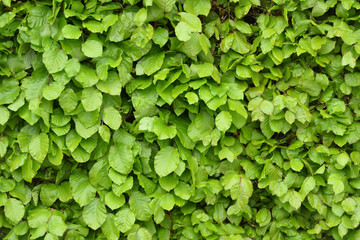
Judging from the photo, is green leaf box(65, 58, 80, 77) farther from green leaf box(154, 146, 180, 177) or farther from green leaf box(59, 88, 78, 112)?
green leaf box(154, 146, 180, 177)

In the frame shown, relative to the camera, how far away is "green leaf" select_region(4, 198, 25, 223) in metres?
1.95

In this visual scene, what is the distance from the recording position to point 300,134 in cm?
206

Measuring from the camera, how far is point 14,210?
6.40ft

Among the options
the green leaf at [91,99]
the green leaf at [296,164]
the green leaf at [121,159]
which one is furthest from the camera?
the green leaf at [296,164]

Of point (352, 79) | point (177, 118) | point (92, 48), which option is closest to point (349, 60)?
point (352, 79)

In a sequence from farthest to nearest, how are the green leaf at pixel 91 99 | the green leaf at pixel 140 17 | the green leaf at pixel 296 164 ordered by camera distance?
the green leaf at pixel 296 164 → the green leaf at pixel 91 99 → the green leaf at pixel 140 17

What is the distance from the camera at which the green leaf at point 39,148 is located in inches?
73.0

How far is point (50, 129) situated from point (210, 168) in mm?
982

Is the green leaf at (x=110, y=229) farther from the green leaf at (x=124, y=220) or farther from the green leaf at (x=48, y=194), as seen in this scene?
the green leaf at (x=48, y=194)

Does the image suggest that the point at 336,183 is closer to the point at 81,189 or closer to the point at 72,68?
the point at 81,189

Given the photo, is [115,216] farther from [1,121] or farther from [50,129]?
[1,121]

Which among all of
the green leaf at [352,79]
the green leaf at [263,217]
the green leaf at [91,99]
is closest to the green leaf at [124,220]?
the green leaf at [91,99]

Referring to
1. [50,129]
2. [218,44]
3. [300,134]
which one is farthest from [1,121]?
[300,134]

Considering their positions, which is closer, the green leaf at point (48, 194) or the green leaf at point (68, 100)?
the green leaf at point (68, 100)
